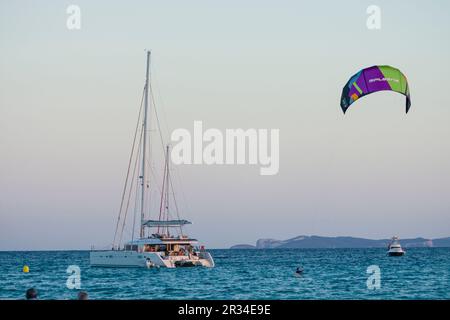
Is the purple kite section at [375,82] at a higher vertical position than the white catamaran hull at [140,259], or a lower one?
higher

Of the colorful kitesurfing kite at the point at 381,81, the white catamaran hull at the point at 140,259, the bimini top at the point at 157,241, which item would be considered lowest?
the white catamaran hull at the point at 140,259

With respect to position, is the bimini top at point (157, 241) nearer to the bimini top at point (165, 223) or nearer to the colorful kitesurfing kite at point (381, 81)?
the bimini top at point (165, 223)

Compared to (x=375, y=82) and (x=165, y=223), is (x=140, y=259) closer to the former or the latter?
(x=165, y=223)

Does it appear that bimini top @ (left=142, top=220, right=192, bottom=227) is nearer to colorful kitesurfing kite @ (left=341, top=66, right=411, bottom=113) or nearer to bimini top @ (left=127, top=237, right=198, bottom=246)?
bimini top @ (left=127, top=237, right=198, bottom=246)

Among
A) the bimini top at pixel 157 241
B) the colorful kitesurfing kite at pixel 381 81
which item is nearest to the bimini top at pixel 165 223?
the bimini top at pixel 157 241

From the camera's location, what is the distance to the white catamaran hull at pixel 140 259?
46.4 meters

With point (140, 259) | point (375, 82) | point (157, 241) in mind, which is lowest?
point (140, 259)

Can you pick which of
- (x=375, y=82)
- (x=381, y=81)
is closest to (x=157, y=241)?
(x=375, y=82)

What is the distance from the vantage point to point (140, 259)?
4647cm

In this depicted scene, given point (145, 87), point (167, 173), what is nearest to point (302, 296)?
point (145, 87)

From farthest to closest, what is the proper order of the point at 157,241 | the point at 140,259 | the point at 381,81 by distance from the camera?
the point at 157,241 < the point at 140,259 < the point at 381,81

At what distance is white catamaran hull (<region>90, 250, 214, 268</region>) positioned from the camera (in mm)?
46375
